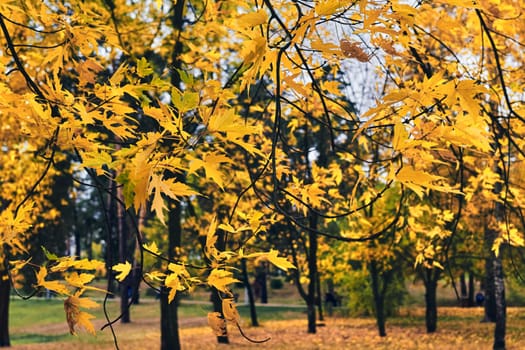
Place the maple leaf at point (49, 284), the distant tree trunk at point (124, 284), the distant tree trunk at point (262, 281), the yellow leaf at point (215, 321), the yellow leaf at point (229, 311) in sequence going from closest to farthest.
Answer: the maple leaf at point (49, 284) → the yellow leaf at point (229, 311) → the yellow leaf at point (215, 321) → the distant tree trunk at point (124, 284) → the distant tree trunk at point (262, 281)

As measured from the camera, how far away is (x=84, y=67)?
237 centimetres

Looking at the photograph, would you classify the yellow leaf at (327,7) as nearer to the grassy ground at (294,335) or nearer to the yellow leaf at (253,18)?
the yellow leaf at (253,18)

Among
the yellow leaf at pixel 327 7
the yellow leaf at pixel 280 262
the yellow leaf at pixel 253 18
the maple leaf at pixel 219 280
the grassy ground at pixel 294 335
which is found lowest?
the grassy ground at pixel 294 335

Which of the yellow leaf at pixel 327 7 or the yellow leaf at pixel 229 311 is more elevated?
the yellow leaf at pixel 327 7

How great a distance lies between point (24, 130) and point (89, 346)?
14965 mm

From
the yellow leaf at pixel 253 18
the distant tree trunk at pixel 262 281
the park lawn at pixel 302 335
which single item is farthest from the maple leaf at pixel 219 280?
the distant tree trunk at pixel 262 281

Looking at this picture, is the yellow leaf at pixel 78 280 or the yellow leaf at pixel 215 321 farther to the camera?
the yellow leaf at pixel 215 321

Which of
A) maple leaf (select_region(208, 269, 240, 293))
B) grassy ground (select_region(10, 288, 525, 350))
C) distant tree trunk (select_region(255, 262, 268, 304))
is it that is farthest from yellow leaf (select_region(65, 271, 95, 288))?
distant tree trunk (select_region(255, 262, 268, 304))

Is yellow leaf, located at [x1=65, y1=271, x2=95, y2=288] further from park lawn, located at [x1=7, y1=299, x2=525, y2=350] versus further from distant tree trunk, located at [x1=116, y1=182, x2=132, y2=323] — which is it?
park lawn, located at [x1=7, y1=299, x2=525, y2=350]

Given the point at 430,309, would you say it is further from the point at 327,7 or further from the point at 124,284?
the point at 327,7

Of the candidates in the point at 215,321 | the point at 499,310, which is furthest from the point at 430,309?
the point at 215,321

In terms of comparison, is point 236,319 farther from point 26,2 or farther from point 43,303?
point 43,303

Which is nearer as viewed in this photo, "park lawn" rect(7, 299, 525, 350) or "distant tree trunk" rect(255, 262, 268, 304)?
"park lawn" rect(7, 299, 525, 350)

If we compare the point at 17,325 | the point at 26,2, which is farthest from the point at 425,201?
the point at 17,325
